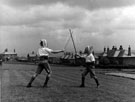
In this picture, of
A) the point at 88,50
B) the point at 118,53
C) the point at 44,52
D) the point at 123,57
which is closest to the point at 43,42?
the point at 44,52

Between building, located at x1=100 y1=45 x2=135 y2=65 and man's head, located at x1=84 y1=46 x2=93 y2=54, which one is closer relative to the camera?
man's head, located at x1=84 y1=46 x2=93 y2=54

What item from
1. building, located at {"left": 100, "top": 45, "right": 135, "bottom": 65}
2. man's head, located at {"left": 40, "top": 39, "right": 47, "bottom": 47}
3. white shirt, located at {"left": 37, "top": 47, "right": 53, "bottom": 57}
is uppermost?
man's head, located at {"left": 40, "top": 39, "right": 47, "bottom": 47}

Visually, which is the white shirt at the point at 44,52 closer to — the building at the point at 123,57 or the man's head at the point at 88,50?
the man's head at the point at 88,50

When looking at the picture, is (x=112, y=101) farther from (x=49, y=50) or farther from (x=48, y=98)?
(x=49, y=50)

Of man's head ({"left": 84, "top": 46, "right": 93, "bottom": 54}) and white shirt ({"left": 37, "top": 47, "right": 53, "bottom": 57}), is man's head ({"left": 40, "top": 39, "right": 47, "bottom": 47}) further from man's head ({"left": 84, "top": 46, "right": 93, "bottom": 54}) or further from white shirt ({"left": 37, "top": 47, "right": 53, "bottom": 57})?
man's head ({"left": 84, "top": 46, "right": 93, "bottom": 54})

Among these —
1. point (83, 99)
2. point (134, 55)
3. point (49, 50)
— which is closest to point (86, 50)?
point (49, 50)

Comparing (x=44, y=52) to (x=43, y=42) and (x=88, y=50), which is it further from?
(x=88, y=50)

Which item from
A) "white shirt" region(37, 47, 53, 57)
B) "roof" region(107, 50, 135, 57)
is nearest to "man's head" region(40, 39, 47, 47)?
"white shirt" region(37, 47, 53, 57)

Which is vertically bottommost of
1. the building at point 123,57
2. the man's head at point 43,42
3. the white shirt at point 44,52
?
the building at point 123,57

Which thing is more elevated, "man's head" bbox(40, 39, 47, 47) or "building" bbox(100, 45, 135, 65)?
"man's head" bbox(40, 39, 47, 47)

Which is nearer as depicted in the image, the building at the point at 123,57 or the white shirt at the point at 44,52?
the white shirt at the point at 44,52

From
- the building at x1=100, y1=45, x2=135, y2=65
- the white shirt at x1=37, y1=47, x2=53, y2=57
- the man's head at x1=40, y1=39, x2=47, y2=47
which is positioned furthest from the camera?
the building at x1=100, y1=45, x2=135, y2=65

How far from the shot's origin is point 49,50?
12375mm

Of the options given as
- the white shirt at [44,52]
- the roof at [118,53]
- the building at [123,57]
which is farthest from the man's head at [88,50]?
the roof at [118,53]
